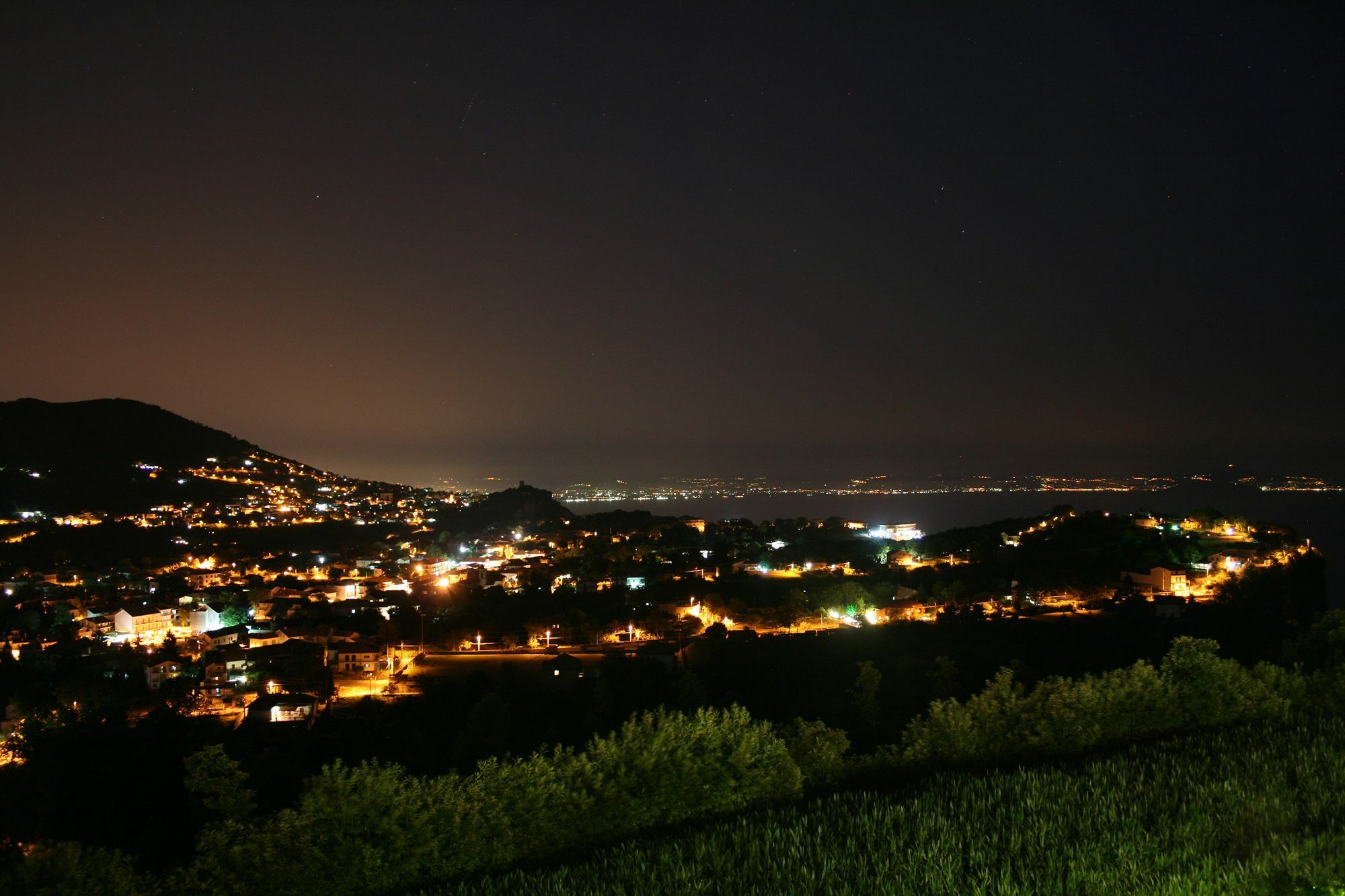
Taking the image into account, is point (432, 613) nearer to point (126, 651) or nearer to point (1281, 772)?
point (126, 651)

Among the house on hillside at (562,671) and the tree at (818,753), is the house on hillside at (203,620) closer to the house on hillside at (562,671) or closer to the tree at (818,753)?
the house on hillside at (562,671)

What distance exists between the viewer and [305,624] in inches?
952

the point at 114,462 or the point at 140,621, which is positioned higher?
the point at 114,462

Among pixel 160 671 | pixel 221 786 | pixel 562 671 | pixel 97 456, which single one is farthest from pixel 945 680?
pixel 97 456

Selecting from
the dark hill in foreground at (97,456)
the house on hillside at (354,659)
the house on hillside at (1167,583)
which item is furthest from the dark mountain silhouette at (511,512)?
the house on hillside at (1167,583)

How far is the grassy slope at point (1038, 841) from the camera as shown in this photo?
3.52m

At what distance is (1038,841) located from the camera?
393 cm

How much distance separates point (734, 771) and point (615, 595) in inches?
907

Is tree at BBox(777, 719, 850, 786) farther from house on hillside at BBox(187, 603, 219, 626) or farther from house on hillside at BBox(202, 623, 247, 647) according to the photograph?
house on hillside at BBox(187, 603, 219, 626)

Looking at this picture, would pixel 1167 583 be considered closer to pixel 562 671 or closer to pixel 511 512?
pixel 562 671

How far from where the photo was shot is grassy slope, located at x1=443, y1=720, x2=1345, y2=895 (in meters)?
3.52

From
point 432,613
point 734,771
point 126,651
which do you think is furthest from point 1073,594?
point 126,651

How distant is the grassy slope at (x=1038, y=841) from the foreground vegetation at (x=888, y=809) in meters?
0.01

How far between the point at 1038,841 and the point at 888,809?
0.81m
